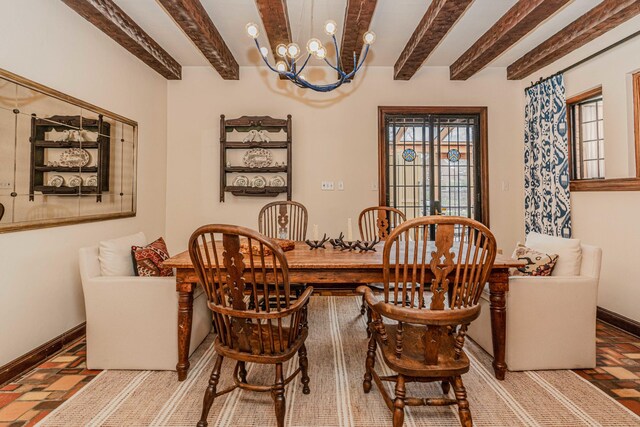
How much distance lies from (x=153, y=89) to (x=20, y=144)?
209cm

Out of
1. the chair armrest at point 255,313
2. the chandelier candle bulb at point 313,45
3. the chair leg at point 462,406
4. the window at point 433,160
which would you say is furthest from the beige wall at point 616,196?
the chair armrest at point 255,313

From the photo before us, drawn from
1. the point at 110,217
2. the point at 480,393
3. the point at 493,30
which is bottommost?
the point at 480,393

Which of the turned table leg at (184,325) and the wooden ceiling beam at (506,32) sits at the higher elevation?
the wooden ceiling beam at (506,32)

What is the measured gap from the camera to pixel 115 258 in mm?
2143

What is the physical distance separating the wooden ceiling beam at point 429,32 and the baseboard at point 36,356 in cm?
390

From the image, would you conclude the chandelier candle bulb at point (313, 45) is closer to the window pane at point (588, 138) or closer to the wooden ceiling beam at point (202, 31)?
the wooden ceiling beam at point (202, 31)

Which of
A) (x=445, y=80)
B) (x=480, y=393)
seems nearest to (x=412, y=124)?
(x=445, y=80)

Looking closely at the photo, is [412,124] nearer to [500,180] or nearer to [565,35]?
[500,180]

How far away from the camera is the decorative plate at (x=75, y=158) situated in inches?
99.6

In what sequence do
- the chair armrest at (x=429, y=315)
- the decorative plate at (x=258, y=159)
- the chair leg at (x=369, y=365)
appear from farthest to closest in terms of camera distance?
1. the decorative plate at (x=258, y=159)
2. the chair leg at (x=369, y=365)
3. the chair armrest at (x=429, y=315)

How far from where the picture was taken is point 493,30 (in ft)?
10.5

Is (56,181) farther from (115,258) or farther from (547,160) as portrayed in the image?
(547,160)

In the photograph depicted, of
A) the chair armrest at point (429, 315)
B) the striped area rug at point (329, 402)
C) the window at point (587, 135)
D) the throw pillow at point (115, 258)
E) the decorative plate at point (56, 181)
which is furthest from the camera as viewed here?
the window at point (587, 135)

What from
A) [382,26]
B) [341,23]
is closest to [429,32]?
[382,26]
